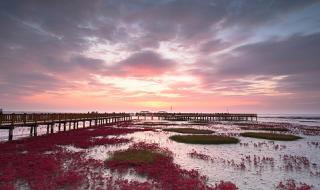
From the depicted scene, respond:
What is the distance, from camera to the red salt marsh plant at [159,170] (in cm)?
1432

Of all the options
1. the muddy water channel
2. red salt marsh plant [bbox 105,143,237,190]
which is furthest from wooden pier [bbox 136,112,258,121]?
red salt marsh plant [bbox 105,143,237,190]

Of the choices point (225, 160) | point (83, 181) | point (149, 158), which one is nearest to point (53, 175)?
point (83, 181)

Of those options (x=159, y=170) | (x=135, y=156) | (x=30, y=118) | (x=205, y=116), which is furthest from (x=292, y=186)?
(x=205, y=116)

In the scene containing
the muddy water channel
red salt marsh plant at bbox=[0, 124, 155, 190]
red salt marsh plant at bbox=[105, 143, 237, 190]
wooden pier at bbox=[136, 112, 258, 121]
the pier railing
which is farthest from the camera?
wooden pier at bbox=[136, 112, 258, 121]

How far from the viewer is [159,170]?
58.2ft

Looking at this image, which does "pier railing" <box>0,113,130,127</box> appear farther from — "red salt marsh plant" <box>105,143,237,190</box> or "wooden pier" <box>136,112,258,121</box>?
"wooden pier" <box>136,112,258,121</box>

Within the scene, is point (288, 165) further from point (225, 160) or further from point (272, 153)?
point (272, 153)

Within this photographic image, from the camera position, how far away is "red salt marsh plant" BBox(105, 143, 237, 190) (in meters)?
14.3

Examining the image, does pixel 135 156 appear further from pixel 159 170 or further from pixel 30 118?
pixel 30 118

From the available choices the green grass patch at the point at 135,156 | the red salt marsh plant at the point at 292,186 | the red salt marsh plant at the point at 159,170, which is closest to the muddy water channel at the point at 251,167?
the red salt marsh plant at the point at 292,186

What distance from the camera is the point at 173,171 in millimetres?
17422

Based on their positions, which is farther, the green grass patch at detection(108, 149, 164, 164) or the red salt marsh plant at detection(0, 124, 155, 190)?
the green grass patch at detection(108, 149, 164, 164)

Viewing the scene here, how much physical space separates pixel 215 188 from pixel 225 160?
9.00 meters

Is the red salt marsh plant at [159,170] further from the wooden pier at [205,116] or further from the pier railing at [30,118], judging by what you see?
the wooden pier at [205,116]
